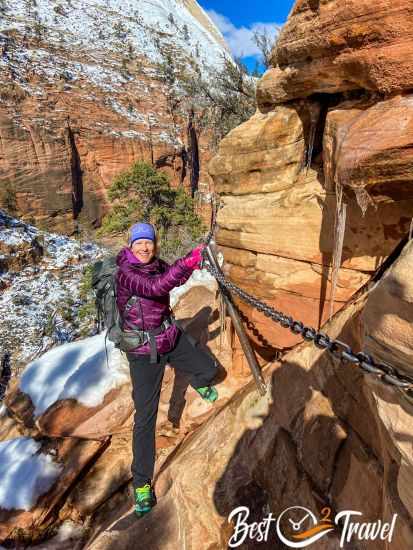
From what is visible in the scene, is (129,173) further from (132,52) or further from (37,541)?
(132,52)

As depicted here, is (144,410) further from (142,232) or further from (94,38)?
(94,38)

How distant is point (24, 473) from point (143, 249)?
3.46 meters

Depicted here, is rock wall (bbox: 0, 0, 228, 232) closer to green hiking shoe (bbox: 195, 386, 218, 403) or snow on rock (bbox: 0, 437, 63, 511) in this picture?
snow on rock (bbox: 0, 437, 63, 511)

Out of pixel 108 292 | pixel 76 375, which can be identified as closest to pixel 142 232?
pixel 108 292

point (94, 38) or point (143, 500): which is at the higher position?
point (94, 38)

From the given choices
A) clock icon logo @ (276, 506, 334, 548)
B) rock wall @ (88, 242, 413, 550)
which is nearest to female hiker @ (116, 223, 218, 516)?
rock wall @ (88, 242, 413, 550)

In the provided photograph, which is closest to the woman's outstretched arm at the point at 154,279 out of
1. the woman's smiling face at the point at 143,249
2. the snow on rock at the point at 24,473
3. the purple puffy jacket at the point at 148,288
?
the purple puffy jacket at the point at 148,288

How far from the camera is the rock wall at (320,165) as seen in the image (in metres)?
2.22

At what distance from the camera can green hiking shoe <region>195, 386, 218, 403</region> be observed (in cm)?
391

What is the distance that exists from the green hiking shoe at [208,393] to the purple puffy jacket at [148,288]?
116 cm

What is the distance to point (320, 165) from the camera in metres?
3.52

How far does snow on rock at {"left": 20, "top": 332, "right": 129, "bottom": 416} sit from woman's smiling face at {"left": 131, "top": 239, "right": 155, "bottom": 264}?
2434 mm

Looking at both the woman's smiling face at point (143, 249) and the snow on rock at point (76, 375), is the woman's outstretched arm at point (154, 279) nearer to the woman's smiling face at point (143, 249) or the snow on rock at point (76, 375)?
the woman's smiling face at point (143, 249)

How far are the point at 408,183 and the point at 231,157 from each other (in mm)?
2285
